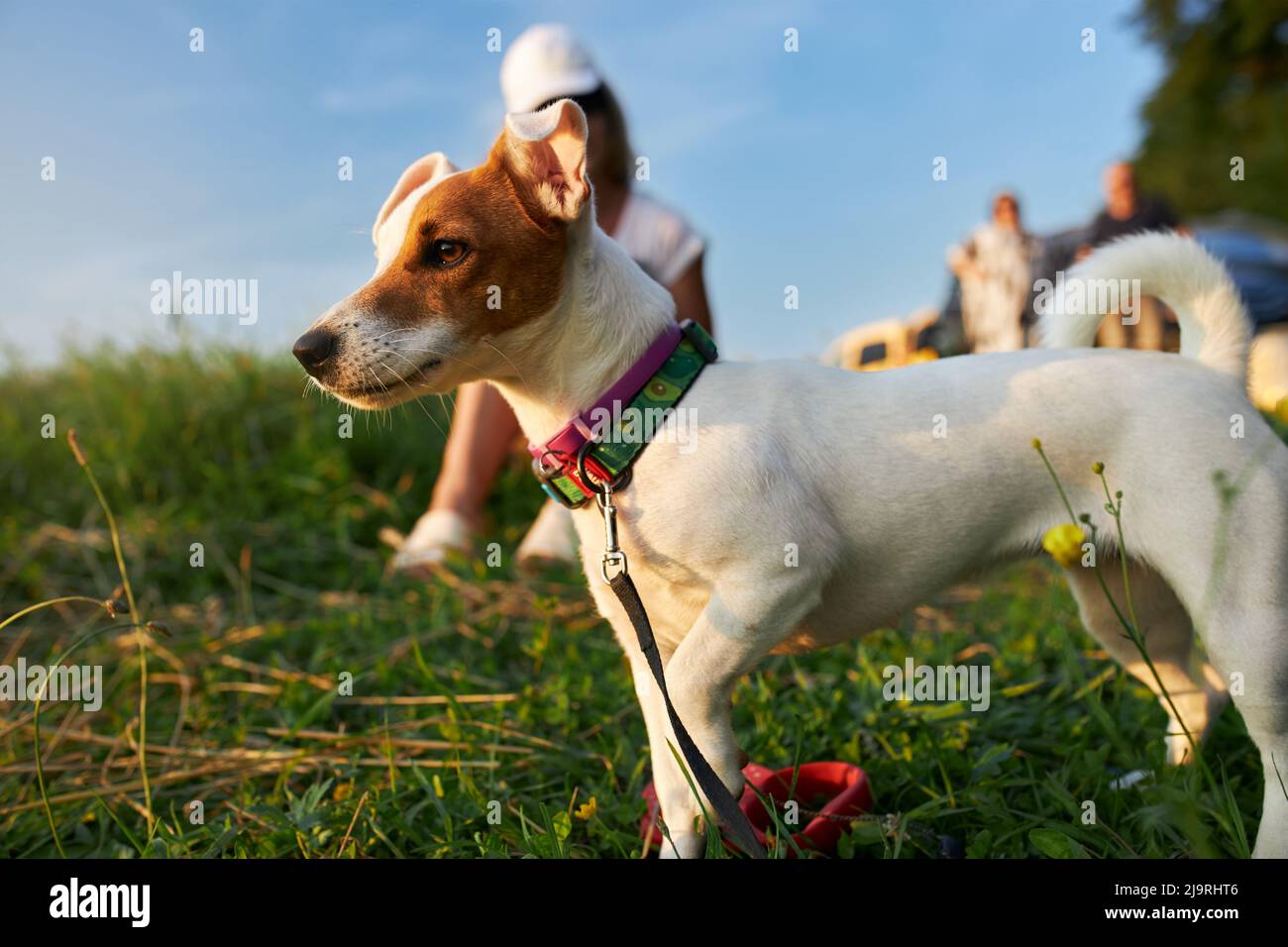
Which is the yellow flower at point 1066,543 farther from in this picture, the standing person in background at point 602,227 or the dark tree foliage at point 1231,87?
the dark tree foliage at point 1231,87

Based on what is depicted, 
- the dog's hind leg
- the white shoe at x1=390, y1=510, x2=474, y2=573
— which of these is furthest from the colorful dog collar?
the white shoe at x1=390, y1=510, x2=474, y2=573

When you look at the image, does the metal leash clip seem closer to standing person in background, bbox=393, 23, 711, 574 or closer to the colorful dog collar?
the colorful dog collar

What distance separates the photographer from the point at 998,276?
26.2 ft

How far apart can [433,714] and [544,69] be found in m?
2.69

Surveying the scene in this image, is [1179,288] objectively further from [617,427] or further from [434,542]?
[434,542]

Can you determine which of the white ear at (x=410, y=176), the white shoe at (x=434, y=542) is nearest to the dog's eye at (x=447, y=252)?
the white ear at (x=410, y=176)

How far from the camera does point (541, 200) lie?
1837 millimetres

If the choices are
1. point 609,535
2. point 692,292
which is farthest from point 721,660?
point 692,292

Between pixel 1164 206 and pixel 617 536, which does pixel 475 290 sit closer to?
pixel 617 536

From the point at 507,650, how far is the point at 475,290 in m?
1.85

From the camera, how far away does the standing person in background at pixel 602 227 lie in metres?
4.13

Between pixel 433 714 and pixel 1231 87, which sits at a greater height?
pixel 1231 87

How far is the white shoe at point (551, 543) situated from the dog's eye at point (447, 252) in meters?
2.37
